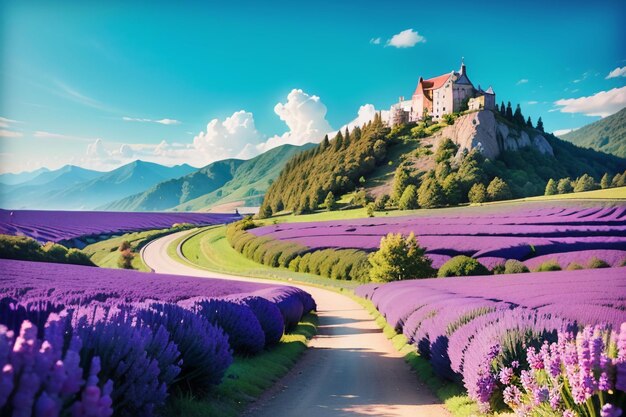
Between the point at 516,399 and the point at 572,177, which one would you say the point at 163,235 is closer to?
the point at 572,177

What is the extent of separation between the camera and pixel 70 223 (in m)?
44.2

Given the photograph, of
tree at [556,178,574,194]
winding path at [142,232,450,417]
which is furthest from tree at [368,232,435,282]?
winding path at [142,232,450,417]

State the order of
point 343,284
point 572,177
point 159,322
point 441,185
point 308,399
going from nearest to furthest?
point 159,322 < point 308,399 < point 572,177 < point 343,284 < point 441,185

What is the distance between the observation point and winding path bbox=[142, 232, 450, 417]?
771 centimetres

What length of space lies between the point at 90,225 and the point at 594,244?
4244cm

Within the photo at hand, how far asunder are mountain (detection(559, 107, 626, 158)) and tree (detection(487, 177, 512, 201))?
27.6m

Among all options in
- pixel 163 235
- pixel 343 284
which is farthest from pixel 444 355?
pixel 163 235

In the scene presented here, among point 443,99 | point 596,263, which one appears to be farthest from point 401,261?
point 443,99

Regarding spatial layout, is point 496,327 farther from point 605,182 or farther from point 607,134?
point 605,182

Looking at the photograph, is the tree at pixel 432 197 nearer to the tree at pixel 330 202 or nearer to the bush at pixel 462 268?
the tree at pixel 330 202

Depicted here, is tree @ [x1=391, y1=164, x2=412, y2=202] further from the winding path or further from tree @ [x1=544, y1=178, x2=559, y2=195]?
the winding path

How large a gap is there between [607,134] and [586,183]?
8984mm

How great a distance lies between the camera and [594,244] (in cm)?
2394

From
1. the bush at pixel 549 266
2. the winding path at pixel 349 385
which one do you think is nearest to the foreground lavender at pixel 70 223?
the winding path at pixel 349 385
